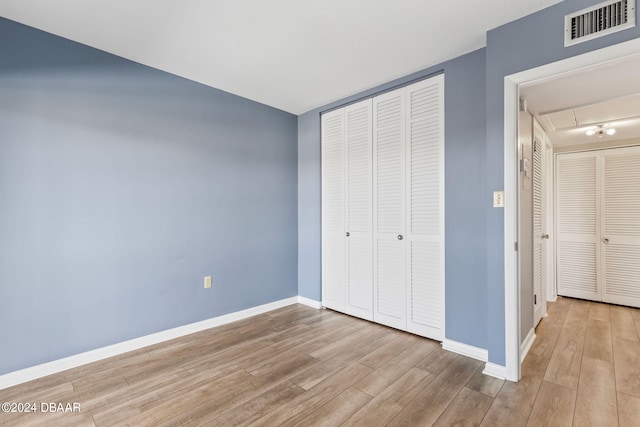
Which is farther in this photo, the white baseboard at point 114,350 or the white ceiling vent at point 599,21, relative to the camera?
the white baseboard at point 114,350

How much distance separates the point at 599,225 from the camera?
12.8 ft

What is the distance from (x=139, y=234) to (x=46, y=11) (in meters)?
1.68

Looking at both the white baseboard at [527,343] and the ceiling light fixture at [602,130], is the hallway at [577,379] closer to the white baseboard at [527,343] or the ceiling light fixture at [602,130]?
the white baseboard at [527,343]

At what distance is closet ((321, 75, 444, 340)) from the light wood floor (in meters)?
0.38

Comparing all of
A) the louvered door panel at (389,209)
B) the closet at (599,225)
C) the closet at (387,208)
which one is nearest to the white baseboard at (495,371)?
the closet at (387,208)

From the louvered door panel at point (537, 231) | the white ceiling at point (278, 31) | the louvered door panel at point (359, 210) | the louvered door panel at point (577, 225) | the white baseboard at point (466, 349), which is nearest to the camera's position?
the white ceiling at point (278, 31)

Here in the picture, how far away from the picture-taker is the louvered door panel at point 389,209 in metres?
2.93

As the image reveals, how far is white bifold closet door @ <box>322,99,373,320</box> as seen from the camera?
10.7 ft

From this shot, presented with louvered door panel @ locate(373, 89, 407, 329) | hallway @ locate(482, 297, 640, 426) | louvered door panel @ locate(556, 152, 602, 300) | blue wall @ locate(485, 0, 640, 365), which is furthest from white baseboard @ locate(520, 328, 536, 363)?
louvered door panel @ locate(556, 152, 602, 300)

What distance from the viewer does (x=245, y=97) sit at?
134 inches

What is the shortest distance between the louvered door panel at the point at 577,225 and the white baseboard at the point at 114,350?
420 centimetres

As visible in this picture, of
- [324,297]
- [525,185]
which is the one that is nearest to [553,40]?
[525,185]

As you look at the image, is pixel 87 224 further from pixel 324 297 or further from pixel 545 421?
pixel 545 421

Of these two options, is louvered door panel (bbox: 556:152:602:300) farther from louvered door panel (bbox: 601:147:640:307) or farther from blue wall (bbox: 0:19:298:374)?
blue wall (bbox: 0:19:298:374)
